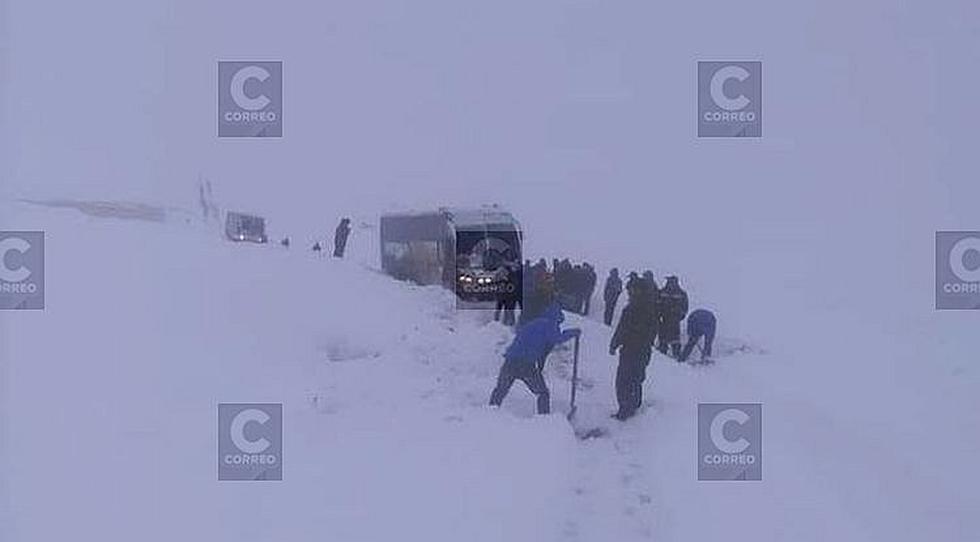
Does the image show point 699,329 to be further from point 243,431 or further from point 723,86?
point 243,431

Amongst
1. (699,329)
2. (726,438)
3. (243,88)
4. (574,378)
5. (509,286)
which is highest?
(243,88)

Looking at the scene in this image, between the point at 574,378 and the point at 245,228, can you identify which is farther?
the point at 574,378

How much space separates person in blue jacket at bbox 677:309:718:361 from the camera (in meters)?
4.89

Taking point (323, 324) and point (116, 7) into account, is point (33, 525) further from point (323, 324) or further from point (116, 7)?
point (116, 7)

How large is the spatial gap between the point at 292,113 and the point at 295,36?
20 cm

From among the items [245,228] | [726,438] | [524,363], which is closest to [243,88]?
Answer: [245,228]

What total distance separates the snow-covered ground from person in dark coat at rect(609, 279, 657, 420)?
0.13ft

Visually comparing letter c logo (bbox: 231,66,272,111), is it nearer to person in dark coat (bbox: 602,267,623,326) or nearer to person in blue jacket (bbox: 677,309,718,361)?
person in dark coat (bbox: 602,267,623,326)

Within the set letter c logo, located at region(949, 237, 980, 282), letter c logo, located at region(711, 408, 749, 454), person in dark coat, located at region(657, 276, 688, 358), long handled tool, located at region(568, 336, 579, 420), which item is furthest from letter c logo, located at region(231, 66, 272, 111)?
letter c logo, located at region(949, 237, 980, 282)

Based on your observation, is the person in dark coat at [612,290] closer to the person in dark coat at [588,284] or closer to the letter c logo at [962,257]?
the person in dark coat at [588,284]

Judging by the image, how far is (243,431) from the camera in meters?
4.90

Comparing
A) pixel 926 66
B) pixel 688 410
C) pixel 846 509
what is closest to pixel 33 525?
pixel 688 410

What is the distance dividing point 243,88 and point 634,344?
1210 mm

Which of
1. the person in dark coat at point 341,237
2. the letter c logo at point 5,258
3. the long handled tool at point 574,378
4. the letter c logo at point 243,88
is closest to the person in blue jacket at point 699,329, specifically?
the long handled tool at point 574,378
